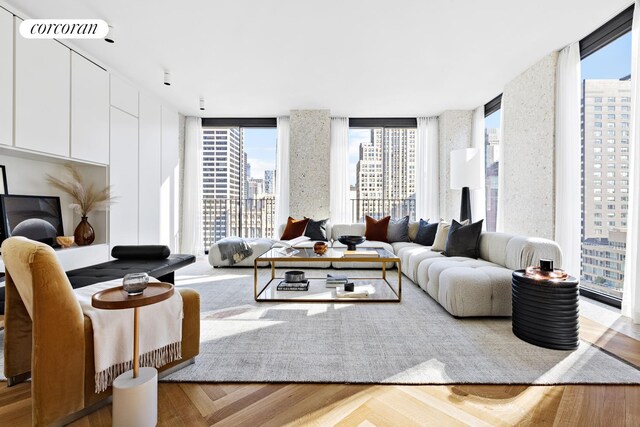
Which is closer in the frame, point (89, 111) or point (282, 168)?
point (89, 111)

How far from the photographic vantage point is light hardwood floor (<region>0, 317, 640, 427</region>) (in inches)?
53.2

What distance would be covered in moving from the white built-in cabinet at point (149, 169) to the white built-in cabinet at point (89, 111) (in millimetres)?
704

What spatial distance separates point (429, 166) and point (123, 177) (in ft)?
17.0

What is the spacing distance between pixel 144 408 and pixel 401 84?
4.51 m

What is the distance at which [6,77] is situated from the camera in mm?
2523

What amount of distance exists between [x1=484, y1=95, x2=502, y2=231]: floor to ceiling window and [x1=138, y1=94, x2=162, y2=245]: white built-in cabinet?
5.58 meters

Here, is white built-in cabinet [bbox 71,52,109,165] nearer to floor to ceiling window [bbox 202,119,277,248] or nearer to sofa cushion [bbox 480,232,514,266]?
floor to ceiling window [bbox 202,119,277,248]

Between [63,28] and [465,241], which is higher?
[63,28]

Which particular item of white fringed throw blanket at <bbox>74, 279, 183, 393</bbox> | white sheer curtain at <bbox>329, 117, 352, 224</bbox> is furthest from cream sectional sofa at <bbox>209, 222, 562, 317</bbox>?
white sheer curtain at <bbox>329, 117, 352, 224</bbox>

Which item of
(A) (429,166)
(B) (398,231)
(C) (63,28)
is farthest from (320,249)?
(A) (429,166)

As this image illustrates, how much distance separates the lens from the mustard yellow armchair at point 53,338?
3.95 feet

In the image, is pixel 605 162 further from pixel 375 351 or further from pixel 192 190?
pixel 192 190

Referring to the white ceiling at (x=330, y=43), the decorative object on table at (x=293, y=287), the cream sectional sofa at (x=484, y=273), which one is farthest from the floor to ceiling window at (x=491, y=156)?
the decorative object on table at (x=293, y=287)

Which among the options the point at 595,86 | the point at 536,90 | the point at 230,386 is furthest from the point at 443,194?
the point at 230,386
